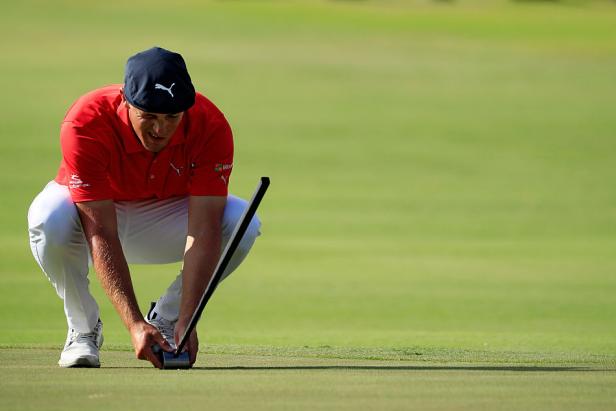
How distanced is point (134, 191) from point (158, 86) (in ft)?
2.22

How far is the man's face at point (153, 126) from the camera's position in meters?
3.70

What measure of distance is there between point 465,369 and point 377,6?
21.4 metres

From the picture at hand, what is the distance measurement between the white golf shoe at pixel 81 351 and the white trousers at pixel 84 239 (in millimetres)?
49

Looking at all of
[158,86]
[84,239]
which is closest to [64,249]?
[84,239]

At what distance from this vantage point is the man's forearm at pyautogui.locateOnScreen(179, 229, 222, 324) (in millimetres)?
3875

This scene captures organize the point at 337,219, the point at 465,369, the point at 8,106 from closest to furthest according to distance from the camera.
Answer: the point at 465,369
the point at 337,219
the point at 8,106

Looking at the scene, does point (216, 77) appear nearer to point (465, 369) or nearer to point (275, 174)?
point (275, 174)

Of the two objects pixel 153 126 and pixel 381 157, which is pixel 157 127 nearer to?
pixel 153 126

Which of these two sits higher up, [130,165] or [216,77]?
[216,77]

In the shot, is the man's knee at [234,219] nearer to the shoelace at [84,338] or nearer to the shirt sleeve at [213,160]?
the shirt sleeve at [213,160]

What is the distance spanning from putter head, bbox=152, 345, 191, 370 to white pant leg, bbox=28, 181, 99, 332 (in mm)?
433

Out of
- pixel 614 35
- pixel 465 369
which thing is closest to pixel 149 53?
pixel 465 369

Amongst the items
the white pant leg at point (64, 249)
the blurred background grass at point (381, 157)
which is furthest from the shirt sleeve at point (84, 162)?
the blurred background grass at point (381, 157)

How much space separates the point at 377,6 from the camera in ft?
80.8
